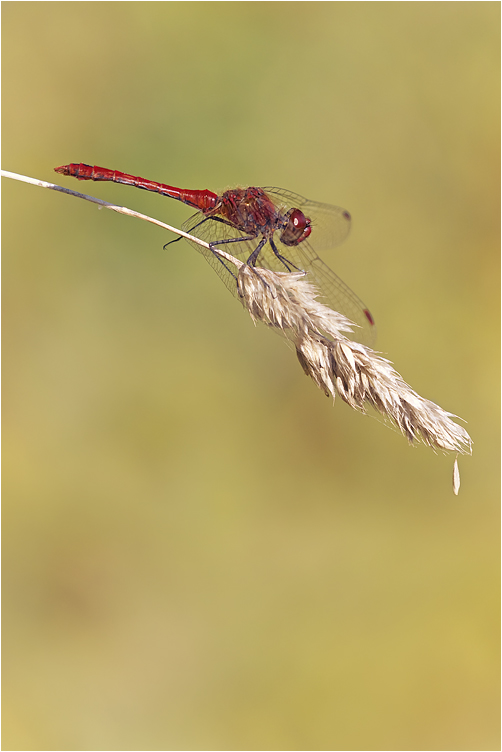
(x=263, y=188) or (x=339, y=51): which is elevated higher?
(x=339, y=51)

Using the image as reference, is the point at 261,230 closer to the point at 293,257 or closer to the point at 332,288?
the point at 293,257

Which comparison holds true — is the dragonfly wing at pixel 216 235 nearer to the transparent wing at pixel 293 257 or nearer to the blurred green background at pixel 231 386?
the transparent wing at pixel 293 257

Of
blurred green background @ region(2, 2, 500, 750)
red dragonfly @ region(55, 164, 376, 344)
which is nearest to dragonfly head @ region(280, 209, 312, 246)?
red dragonfly @ region(55, 164, 376, 344)

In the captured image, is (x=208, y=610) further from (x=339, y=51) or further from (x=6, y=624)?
(x=339, y=51)

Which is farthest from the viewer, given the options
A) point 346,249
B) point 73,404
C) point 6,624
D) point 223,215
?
point 346,249

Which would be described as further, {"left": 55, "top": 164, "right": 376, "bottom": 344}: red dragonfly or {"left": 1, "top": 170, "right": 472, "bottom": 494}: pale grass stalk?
{"left": 55, "top": 164, "right": 376, "bottom": 344}: red dragonfly

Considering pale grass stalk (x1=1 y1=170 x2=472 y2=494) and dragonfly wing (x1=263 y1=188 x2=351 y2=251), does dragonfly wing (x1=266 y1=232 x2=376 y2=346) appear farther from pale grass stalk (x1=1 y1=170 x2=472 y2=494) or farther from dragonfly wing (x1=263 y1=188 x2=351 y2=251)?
pale grass stalk (x1=1 y1=170 x2=472 y2=494)

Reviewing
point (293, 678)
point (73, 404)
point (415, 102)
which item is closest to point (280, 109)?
point (415, 102)
